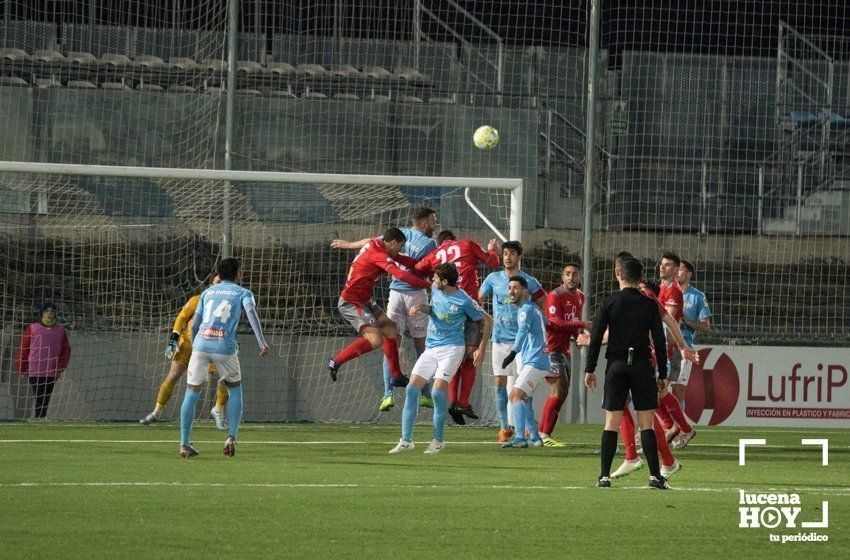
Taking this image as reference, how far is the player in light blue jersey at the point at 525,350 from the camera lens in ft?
44.7

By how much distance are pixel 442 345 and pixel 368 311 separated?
294 cm

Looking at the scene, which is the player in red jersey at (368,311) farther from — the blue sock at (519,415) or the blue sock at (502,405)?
the blue sock at (519,415)

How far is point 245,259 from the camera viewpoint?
65.5 ft

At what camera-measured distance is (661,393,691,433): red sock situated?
13788 millimetres

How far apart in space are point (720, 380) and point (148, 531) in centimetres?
1286

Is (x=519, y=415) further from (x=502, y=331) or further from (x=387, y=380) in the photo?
(x=387, y=380)

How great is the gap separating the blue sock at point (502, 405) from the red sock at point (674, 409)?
1868mm

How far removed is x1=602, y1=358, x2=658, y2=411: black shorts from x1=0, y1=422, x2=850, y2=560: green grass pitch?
2.12 feet

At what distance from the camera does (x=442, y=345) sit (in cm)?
1273

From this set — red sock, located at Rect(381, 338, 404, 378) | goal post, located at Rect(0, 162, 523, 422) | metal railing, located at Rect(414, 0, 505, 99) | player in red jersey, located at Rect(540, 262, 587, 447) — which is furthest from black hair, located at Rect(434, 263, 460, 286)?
metal railing, located at Rect(414, 0, 505, 99)

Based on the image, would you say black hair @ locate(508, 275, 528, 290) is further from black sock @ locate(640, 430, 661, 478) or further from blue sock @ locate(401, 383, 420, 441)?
black sock @ locate(640, 430, 661, 478)

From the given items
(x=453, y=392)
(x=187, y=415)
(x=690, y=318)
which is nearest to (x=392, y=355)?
(x=453, y=392)

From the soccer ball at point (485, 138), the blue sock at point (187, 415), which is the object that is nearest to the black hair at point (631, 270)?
the blue sock at point (187, 415)

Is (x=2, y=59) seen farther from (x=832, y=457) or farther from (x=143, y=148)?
(x=832, y=457)
